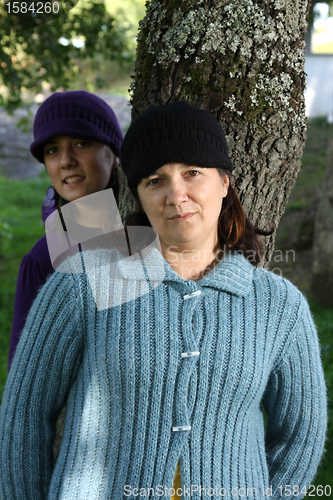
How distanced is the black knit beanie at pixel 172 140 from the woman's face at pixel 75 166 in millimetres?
552

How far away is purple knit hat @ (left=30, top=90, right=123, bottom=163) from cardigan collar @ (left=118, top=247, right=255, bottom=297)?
746mm

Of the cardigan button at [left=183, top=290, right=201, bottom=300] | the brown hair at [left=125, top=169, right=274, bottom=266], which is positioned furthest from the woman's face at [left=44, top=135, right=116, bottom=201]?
the cardigan button at [left=183, top=290, right=201, bottom=300]

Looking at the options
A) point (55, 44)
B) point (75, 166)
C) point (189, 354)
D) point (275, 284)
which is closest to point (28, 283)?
point (75, 166)

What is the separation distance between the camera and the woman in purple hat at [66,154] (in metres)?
1.87

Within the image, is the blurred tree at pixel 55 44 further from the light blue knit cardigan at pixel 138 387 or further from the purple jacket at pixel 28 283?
the light blue knit cardigan at pixel 138 387

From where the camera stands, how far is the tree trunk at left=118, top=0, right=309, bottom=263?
1.63 m

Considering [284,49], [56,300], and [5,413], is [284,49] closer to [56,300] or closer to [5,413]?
[56,300]

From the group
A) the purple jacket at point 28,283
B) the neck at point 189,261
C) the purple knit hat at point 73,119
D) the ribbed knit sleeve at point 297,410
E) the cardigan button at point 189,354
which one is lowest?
the ribbed knit sleeve at point 297,410

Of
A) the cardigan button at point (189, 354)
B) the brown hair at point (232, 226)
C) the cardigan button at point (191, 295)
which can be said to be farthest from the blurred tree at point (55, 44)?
the cardigan button at point (189, 354)

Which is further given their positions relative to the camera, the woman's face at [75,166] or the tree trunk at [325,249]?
the tree trunk at [325,249]

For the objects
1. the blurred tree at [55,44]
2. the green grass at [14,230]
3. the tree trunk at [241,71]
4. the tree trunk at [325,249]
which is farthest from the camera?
the green grass at [14,230]

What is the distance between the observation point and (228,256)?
156cm

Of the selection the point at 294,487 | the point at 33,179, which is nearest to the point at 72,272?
the point at 294,487

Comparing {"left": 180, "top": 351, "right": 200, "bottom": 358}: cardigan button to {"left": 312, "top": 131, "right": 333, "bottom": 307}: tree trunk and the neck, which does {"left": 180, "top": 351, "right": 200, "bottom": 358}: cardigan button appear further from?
{"left": 312, "top": 131, "right": 333, "bottom": 307}: tree trunk
